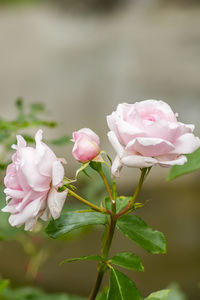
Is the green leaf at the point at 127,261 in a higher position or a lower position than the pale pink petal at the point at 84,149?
lower

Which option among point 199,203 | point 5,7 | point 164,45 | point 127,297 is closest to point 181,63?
point 164,45

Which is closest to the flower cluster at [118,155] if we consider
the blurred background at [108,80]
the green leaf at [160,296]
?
the green leaf at [160,296]

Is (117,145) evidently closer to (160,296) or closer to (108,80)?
(160,296)

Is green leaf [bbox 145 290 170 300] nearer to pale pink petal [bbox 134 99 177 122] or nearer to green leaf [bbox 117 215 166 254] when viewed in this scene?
green leaf [bbox 117 215 166 254]

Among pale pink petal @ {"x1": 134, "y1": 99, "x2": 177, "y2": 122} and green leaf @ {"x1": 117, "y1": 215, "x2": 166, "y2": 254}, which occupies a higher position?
pale pink petal @ {"x1": 134, "y1": 99, "x2": 177, "y2": 122}

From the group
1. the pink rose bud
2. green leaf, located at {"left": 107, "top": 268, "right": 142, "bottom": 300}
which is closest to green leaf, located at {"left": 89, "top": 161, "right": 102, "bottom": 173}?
the pink rose bud

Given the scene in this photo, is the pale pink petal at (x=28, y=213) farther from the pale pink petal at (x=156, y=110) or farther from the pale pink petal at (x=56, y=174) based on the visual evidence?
the pale pink petal at (x=156, y=110)

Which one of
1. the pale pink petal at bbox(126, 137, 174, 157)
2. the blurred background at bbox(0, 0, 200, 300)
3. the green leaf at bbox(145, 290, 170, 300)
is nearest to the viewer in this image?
the pale pink petal at bbox(126, 137, 174, 157)

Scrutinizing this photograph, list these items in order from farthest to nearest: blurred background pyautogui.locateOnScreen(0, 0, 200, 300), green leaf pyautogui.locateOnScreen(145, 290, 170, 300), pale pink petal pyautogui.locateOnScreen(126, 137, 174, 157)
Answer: blurred background pyautogui.locateOnScreen(0, 0, 200, 300) < green leaf pyautogui.locateOnScreen(145, 290, 170, 300) < pale pink petal pyautogui.locateOnScreen(126, 137, 174, 157)
